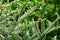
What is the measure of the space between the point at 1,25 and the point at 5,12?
1.09 feet

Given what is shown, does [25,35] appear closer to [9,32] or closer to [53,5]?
[9,32]

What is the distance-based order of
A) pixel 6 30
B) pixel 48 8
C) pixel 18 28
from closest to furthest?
pixel 6 30 < pixel 18 28 < pixel 48 8

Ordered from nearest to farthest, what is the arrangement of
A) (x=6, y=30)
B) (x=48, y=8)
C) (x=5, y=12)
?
(x=6, y=30), (x=5, y=12), (x=48, y=8)

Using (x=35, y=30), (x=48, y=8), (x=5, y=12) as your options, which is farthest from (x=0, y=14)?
(x=48, y=8)

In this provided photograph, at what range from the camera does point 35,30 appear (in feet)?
6.30

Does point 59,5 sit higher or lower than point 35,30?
lower

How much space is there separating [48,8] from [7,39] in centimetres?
231

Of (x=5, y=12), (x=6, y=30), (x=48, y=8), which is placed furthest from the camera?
(x=48, y=8)

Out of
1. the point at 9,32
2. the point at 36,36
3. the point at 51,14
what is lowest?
the point at 51,14

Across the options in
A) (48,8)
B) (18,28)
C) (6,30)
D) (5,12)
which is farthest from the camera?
(48,8)

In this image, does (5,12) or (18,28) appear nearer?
(18,28)

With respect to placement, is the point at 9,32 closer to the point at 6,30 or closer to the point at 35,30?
the point at 6,30

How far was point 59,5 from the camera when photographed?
4199mm

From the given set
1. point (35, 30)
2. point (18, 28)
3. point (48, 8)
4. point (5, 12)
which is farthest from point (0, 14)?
point (48, 8)
